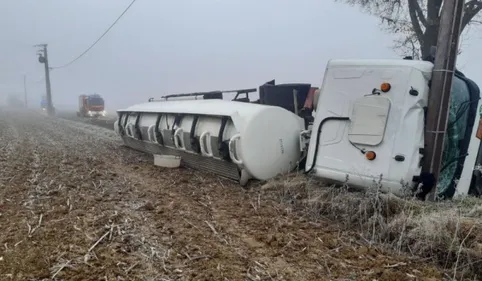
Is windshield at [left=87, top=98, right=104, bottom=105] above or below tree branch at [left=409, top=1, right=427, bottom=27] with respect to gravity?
below

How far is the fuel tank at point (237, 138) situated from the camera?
19.0 ft

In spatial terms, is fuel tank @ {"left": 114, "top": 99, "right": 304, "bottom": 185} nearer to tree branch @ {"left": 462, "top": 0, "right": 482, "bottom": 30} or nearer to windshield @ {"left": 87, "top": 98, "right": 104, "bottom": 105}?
tree branch @ {"left": 462, "top": 0, "right": 482, "bottom": 30}

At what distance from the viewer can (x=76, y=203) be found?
462 cm

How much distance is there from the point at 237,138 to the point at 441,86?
105 inches

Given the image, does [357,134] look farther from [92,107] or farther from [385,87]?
[92,107]

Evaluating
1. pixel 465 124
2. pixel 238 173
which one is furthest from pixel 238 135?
pixel 465 124

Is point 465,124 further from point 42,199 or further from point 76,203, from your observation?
point 42,199

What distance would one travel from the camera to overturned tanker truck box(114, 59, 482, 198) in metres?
4.65

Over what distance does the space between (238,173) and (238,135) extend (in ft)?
2.28

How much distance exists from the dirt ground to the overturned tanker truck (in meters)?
0.76

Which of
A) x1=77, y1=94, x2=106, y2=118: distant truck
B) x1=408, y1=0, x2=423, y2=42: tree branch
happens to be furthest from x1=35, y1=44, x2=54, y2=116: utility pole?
x1=408, y1=0, x2=423, y2=42: tree branch

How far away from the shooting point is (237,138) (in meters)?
5.73

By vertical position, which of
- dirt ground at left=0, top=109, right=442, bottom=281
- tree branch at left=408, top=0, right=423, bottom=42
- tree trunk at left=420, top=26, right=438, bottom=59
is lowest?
dirt ground at left=0, top=109, right=442, bottom=281

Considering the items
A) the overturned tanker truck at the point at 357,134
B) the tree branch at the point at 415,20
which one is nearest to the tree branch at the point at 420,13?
the tree branch at the point at 415,20
